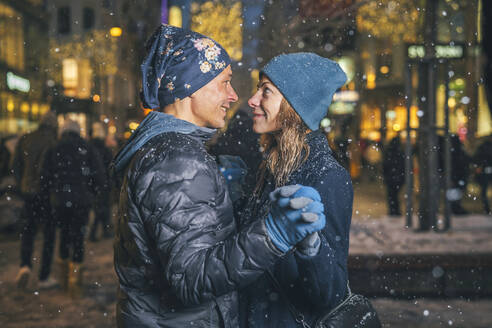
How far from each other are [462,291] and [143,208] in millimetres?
4988

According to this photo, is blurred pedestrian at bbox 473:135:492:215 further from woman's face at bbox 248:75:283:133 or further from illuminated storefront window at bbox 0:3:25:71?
illuminated storefront window at bbox 0:3:25:71

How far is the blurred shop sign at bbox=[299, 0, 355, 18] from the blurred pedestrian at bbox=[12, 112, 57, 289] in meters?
4.75

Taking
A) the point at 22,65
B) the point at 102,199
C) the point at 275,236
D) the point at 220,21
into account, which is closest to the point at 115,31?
the point at 220,21

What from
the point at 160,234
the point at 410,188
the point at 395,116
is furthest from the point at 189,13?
the point at 395,116

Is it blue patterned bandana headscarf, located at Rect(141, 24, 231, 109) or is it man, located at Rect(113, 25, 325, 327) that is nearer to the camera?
man, located at Rect(113, 25, 325, 327)

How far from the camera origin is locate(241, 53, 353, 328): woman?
1.78m

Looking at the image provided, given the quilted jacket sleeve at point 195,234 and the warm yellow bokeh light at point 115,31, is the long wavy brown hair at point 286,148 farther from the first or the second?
the warm yellow bokeh light at point 115,31

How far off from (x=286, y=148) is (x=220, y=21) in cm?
802

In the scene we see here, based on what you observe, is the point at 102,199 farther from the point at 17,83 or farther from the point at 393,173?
the point at 17,83

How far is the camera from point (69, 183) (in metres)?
5.78

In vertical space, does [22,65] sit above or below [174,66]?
above

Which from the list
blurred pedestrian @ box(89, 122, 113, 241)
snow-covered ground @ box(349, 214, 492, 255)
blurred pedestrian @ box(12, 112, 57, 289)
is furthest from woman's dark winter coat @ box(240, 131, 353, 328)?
blurred pedestrian @ box(89, 122, 113, 241)

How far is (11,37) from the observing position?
110 ft

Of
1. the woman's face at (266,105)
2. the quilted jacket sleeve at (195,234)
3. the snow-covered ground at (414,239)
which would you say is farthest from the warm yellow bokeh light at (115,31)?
the quilted jacket sleeve at (195,234)
